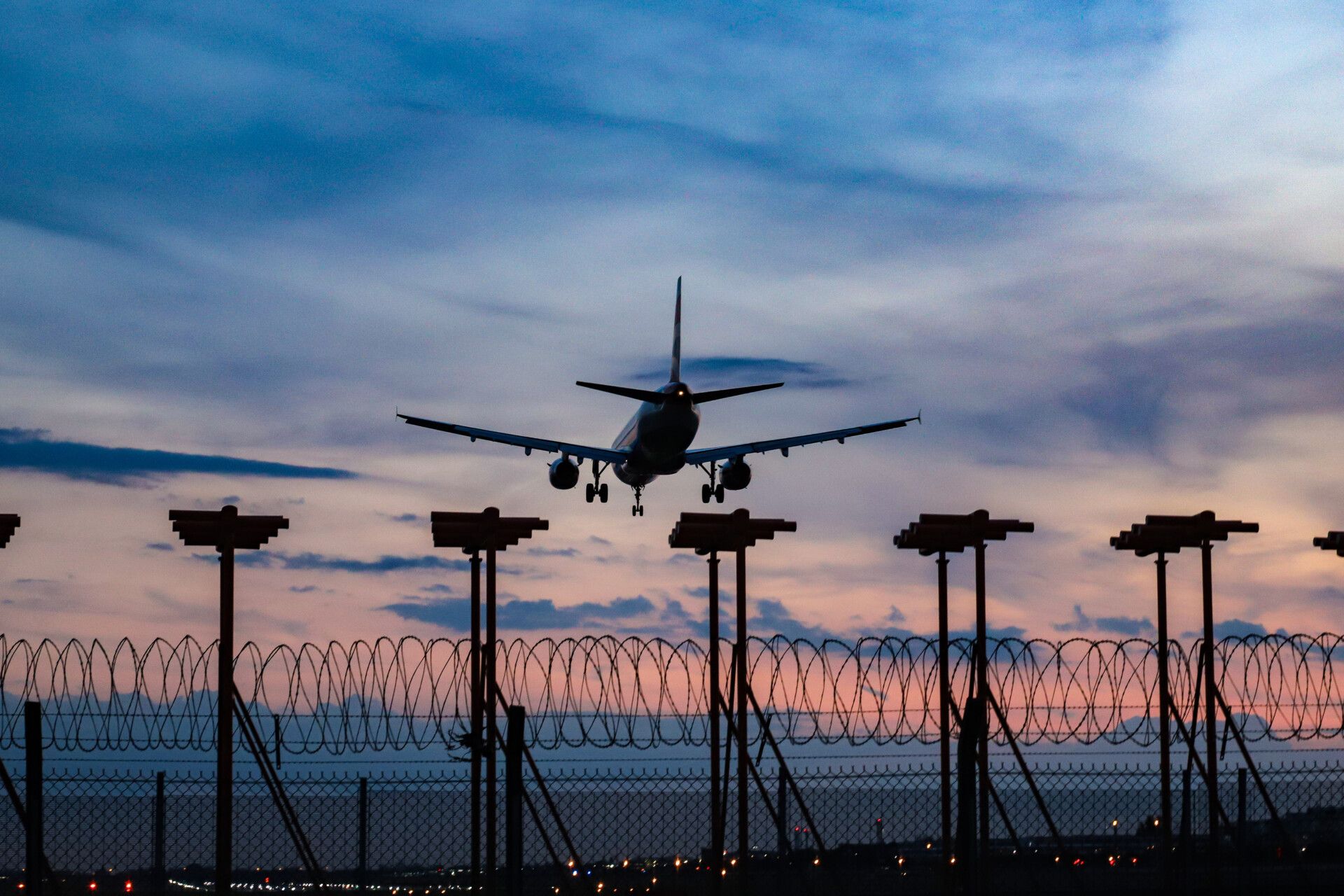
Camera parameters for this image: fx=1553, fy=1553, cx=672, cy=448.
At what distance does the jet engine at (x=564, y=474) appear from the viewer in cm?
5656

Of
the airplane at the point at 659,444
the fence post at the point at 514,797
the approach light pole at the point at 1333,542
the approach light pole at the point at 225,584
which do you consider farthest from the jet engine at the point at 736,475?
the fence post at the point at 514,797

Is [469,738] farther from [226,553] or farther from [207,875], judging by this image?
[207,875]

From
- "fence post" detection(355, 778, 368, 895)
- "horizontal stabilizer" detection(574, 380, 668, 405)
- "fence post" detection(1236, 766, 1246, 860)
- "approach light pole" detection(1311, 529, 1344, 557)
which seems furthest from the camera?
"horizontal stabilizer" detection(574, 380, 668, 405)

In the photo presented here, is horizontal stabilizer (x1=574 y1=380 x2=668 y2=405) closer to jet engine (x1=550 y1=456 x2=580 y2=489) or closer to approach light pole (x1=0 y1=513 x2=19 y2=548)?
jet engine (x1=550 y1=456 x2=580 y2=489)

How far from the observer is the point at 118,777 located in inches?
650

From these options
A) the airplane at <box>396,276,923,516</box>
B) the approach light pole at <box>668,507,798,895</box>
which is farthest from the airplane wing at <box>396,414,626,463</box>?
the approach light pole at <box>668,507,798,895</box>

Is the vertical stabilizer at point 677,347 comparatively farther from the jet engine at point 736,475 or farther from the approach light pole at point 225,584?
the approach light pole at point 225,584

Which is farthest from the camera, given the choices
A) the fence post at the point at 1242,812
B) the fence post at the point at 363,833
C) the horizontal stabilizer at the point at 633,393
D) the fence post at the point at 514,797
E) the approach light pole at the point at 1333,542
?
the horizontal stabilizer at the point at 633,393

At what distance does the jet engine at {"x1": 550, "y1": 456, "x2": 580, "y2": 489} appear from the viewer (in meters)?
56.6

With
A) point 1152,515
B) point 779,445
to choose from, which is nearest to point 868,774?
point 1152,515

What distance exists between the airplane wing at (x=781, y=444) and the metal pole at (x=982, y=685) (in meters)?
37.3

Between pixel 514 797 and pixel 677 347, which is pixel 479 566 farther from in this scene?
pixel 677 347

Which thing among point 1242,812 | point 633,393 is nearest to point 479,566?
point 1242,812

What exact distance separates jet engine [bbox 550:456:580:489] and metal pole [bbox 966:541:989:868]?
36.6 m
